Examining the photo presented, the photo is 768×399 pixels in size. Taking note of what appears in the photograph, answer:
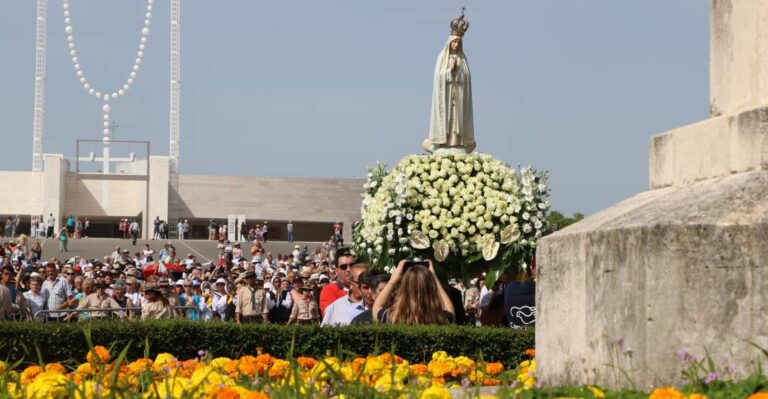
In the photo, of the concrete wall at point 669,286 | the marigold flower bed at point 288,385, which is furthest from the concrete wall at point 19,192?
the concrete wall at point 669,286

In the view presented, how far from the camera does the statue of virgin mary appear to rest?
54.0 feet

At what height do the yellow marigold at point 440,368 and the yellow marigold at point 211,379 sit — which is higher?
the yellow marigold at point 211,379

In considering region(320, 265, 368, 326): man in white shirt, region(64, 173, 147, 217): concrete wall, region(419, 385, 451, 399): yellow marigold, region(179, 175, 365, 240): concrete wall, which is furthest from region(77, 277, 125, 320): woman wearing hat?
region(179, 175, 365, 240): concrete wall

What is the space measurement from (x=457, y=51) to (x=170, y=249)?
63.6 ft

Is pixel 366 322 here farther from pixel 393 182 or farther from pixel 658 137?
pixel 658 137

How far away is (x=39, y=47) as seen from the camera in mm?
67375

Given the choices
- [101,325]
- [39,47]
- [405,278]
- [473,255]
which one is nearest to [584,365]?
[405,278]

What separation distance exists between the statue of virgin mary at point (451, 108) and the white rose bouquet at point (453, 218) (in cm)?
596

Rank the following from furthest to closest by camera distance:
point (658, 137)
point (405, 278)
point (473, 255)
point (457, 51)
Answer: point (457, 51), point (473, 255), point (405, 278), point (658, 137)

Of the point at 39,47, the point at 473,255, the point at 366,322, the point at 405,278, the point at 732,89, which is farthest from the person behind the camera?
the point at 39,47

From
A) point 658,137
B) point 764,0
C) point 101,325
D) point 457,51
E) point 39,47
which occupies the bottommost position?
point 101,325

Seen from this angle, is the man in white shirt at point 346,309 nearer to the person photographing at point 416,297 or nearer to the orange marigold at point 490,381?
the person photographing at point 416,297

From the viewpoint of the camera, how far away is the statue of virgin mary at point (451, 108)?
16.5 metres

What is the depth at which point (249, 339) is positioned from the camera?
827 centimetres
